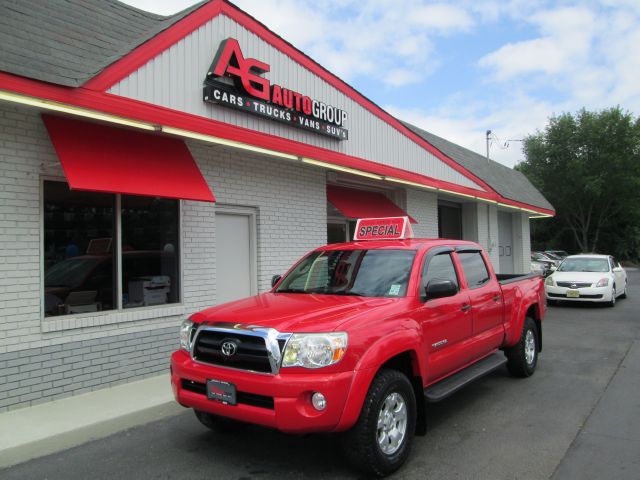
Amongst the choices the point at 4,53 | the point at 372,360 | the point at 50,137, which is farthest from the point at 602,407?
the point at 4,53

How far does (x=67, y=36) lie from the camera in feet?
19.9

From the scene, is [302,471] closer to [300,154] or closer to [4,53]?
[4,53]

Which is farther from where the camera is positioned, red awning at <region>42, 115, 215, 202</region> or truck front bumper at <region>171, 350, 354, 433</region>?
red awning at <region>42, 115, 215, 202</region>

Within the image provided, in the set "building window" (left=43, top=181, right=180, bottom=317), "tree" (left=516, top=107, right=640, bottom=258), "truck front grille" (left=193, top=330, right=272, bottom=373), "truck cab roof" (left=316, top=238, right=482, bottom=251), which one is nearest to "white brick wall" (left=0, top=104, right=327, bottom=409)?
"building window" (left=43, top=181, right=180, bottom=317)

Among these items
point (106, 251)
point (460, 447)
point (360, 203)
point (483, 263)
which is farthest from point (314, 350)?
point (360, 203)

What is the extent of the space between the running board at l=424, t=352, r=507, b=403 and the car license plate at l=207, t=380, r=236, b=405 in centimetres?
167

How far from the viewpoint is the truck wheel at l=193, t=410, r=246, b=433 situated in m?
4.56

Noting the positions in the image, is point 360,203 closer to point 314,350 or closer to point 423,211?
point 423,211

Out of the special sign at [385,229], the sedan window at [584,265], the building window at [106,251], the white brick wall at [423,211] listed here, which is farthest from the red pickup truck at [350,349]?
the sedan window at [584,265]

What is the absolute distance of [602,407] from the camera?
5.42m

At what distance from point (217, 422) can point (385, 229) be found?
9.38 feet

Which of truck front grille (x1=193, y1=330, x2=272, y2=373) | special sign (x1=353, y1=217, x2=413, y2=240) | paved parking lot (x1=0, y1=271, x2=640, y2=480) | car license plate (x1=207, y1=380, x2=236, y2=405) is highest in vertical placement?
special sign (x1=353, y1=217, x2=413, y2=240)

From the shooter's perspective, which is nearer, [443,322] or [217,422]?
[217,422]

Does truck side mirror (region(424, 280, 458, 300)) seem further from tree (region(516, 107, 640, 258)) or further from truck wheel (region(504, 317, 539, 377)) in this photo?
tree (region(516, 107, 640, 258))
